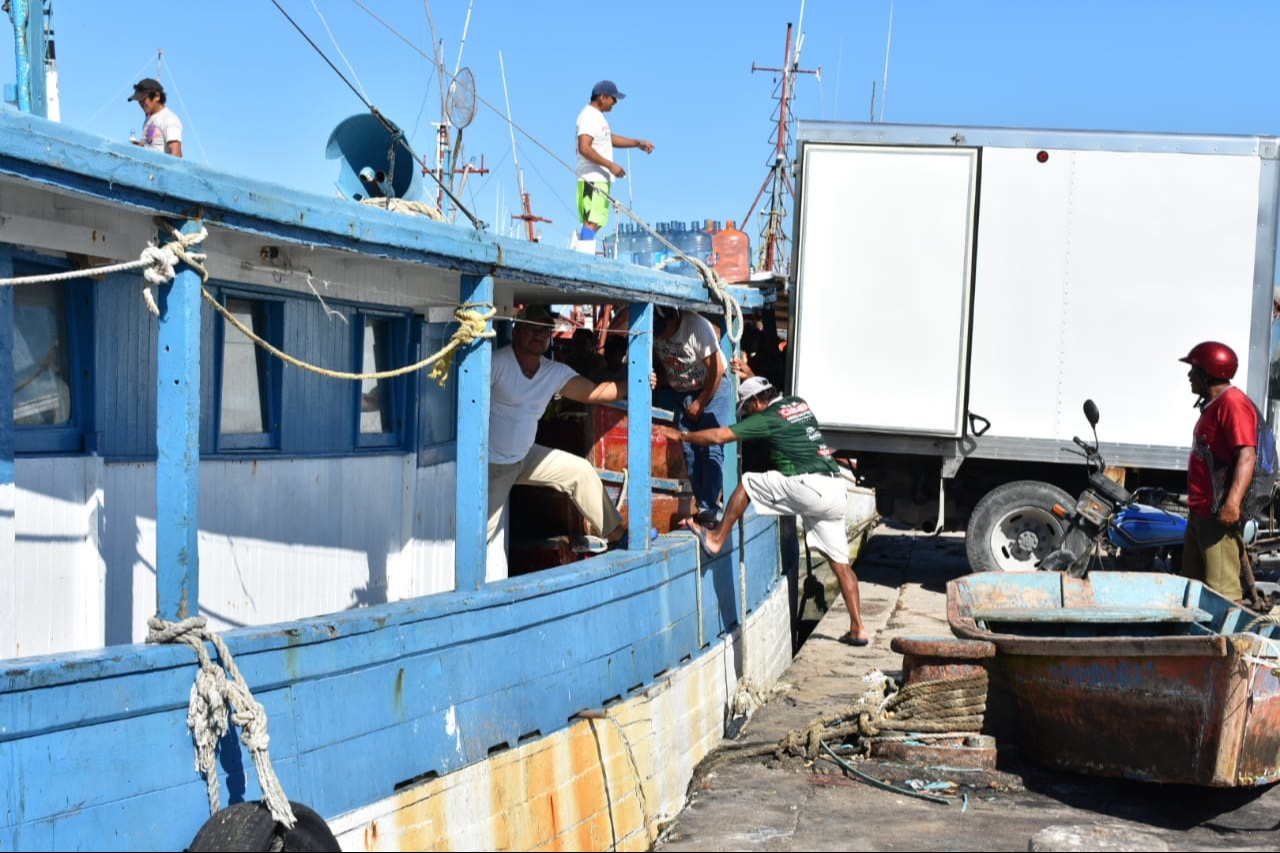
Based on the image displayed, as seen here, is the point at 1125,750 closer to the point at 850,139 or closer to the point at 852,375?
the point at 852,375

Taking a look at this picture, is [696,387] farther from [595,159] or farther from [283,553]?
[283,553]

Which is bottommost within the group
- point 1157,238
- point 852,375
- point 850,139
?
point 852,375

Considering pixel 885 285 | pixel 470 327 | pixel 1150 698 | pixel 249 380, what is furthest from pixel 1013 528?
pixel 249 380

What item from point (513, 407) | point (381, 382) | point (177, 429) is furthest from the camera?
point (513, 407)

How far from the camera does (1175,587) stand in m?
7.65

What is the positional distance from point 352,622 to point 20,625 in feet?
3.79

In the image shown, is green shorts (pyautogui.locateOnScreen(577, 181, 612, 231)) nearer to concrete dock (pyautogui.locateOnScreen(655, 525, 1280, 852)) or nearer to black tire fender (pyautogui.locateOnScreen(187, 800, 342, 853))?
concrete dock (pyautogui.locateOnScreen(655, 525, 1280, 852))

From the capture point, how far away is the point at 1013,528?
448 inches

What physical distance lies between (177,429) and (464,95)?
11.2ft

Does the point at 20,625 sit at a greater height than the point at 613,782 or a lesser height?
greater

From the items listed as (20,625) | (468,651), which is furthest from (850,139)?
(20,625)

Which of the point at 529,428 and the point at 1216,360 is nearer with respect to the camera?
the point at 529,428

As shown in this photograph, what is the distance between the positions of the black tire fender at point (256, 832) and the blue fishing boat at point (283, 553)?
1 cm

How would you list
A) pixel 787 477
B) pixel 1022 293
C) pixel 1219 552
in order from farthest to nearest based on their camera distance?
pixel 1022 293 < pixel 787 477 < pixel 1219 552
